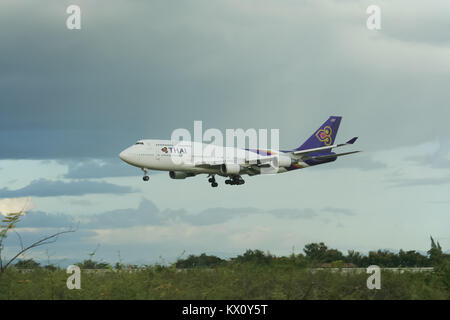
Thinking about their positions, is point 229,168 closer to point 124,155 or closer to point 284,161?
point 284,161

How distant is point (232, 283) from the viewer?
2409cm

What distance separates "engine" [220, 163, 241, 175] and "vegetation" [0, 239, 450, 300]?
4312cm

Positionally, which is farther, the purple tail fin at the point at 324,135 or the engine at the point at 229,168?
the purple tail fin at the point at 324,135

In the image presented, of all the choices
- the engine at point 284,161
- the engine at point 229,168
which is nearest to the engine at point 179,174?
the engine at point 229,168

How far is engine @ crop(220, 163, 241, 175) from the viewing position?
7244 centimetres

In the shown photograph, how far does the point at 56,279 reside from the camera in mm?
25812

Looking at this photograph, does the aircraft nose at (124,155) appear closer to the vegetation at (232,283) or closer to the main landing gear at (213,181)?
the main landing gear at (213,181)

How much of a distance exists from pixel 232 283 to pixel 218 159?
4930cm

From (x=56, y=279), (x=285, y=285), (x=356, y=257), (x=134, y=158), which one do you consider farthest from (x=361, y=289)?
(x=134, y=158)

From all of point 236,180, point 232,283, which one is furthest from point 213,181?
point 232,283

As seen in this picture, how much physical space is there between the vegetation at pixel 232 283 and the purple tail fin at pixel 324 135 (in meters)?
59.2

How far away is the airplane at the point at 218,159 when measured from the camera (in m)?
69.1

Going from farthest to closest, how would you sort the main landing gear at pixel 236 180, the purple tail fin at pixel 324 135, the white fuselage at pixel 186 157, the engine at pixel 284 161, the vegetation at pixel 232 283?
1. the purple tail fin at pixel 324 135
2. the engine at pixel 284 161
3. the main landing gear at pixel 236 180
4. the white fuselage at pixel 186 157
5. the vegetation at pixel 232 283
